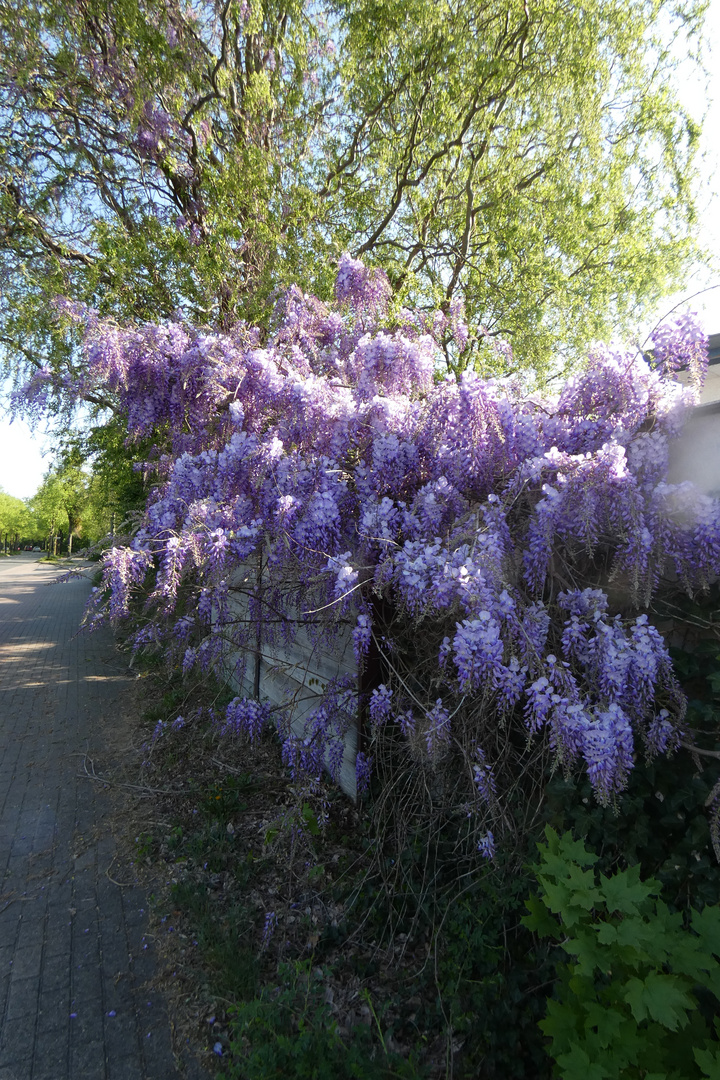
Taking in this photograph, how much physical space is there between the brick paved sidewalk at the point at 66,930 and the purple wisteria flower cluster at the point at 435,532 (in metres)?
1.24

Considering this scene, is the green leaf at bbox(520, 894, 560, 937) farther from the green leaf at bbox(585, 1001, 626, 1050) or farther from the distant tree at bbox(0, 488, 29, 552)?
the distant tree at bbox(0, 488, 29, 552)

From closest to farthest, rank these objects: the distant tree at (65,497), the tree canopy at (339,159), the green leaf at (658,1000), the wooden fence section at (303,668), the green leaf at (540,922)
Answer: the green leaf at (658,1000), the green leaf at (540,922), the wooden fence section at (303,668), the tree canopy at (339,159), the distant tree at (65,497)

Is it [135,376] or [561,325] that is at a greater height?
[561,325]

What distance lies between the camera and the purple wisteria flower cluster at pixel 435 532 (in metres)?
2.46

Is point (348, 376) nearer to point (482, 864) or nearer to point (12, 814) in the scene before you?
point (482, 864)

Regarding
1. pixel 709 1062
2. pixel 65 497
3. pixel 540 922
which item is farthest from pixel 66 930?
pixel 65 497

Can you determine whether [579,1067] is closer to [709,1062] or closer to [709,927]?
[709,1062]

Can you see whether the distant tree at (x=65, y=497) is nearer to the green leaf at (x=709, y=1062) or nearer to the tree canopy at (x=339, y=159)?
the tree canopy at (x=339, y=159)

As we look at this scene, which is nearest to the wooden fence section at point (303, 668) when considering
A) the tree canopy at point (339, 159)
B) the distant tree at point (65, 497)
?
the tree canopy at point (339, 159)

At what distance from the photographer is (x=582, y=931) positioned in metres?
1.90

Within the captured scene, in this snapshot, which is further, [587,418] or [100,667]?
[100,667]

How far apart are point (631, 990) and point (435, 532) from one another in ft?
6.33

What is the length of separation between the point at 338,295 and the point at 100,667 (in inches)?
262

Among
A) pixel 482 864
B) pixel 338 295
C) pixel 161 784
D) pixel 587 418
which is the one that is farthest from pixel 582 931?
pixel 338 295
